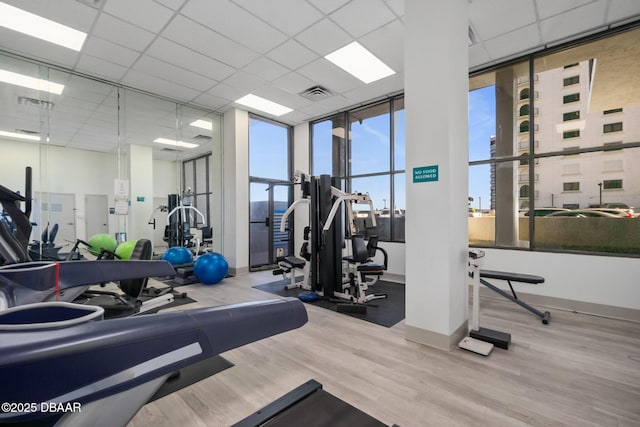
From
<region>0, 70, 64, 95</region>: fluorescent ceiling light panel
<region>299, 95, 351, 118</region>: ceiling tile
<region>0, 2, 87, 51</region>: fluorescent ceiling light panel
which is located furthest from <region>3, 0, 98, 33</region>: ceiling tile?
<region>299, 95, 351, 118</region>: ceiling tile

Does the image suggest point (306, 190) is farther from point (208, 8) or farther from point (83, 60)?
point (83, 60)

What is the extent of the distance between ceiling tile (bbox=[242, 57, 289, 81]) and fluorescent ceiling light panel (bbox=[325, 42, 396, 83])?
2.65 ft

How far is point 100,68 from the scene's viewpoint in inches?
173

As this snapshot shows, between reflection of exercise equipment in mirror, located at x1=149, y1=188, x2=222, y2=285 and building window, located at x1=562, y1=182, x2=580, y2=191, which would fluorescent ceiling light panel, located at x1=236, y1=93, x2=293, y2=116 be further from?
building window, located at x1=562, y1=182, x2=580, y2=191

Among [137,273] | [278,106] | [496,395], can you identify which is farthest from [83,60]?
[496,395]

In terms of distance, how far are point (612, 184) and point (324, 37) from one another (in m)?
4.27

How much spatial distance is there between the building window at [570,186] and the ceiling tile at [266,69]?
14.7ft

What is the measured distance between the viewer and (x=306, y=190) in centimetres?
484

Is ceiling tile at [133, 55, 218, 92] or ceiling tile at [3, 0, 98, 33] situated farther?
ceiling tile at [133, 55, 218, 92]

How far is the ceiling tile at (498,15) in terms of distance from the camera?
10.3ft

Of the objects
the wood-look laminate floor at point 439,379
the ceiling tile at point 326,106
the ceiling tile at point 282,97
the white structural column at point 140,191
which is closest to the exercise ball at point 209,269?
the white structural column at point 140,191

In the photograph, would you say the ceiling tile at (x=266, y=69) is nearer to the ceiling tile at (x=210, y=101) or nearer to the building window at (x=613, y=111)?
the ceiling tile at (x=210, y=101)

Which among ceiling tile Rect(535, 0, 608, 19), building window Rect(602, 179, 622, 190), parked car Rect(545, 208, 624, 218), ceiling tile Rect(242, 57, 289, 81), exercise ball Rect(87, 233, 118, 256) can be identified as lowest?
exercise ball Rect(87, 233, 118, 256)

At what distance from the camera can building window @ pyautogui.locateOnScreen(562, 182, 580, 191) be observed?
13.1 feet
